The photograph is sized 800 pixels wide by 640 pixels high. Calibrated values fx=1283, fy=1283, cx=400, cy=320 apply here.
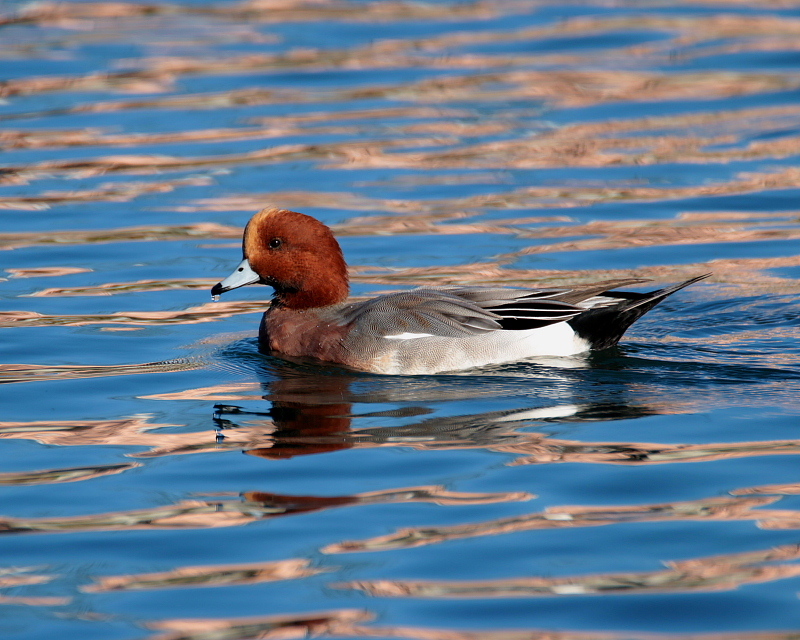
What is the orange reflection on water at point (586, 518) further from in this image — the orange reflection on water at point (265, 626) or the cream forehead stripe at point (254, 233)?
the cream forehead stripe at point (254, 233)

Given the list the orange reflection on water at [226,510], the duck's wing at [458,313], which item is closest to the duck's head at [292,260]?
the duck's wing at [458,313]

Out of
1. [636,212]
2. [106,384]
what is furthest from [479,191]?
[106,384]

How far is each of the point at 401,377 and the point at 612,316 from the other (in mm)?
1205

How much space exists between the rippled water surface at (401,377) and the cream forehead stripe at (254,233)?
0.61m

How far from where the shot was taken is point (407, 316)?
6828 millimetres

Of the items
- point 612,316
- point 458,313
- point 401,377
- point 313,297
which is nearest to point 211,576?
point 401,377

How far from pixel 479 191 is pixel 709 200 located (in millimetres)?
1915

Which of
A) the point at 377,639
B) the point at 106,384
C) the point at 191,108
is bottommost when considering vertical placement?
the point at 377,639

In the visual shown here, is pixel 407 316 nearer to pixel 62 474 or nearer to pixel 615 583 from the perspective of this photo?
pixel 62 474

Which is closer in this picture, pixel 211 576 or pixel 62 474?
pixel 211 576

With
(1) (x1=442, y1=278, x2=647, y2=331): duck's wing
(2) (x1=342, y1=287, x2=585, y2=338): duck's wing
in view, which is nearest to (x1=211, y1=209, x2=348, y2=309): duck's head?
(2) (x1=342, y1=287, x2=585, y2=338): duck's wing

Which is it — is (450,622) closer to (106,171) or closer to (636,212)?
(636,212)

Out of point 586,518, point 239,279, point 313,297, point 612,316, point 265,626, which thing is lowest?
point 265,626

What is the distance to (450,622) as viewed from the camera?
4.00m
